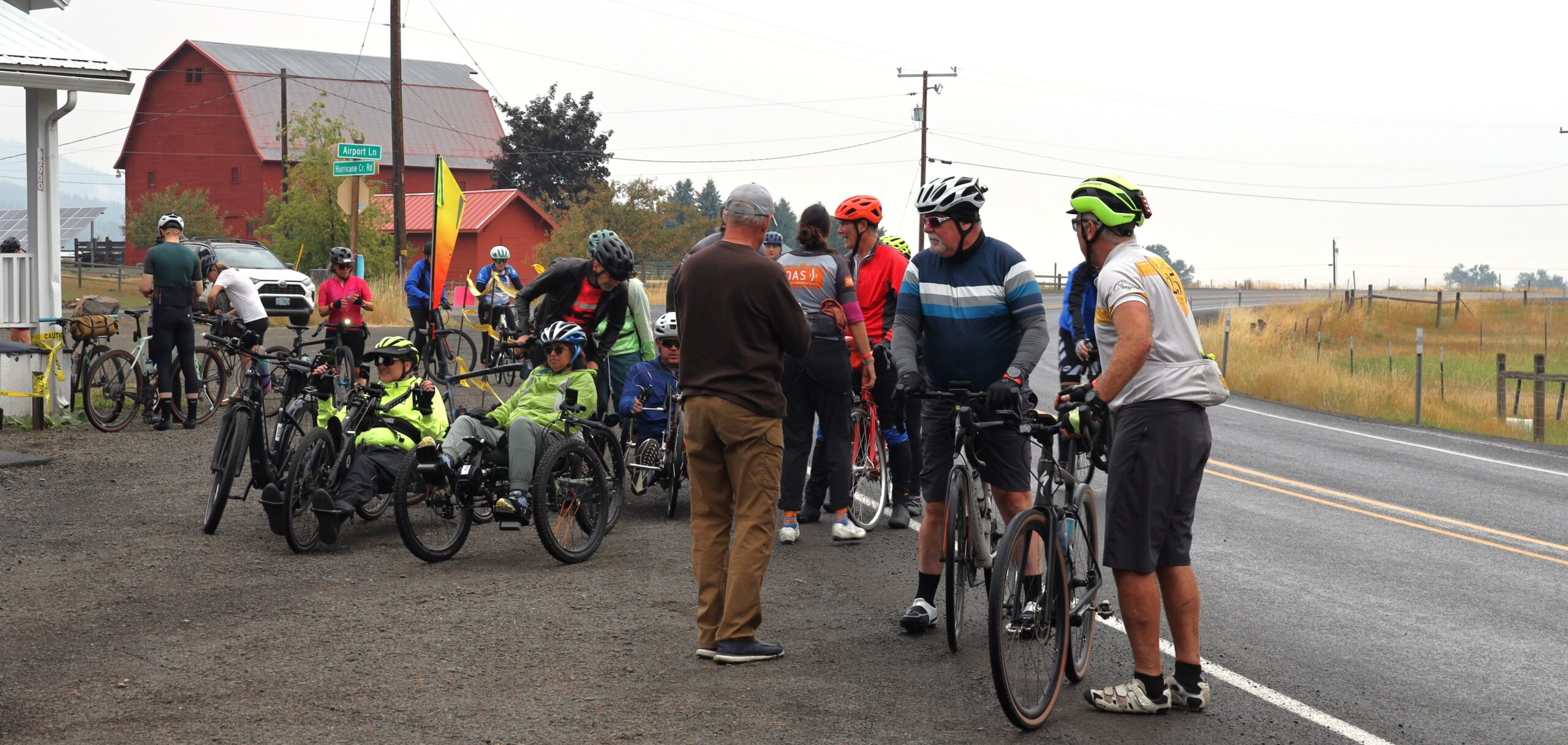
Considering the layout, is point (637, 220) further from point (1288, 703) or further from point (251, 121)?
point (1288, 703)

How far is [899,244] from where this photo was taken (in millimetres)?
10648

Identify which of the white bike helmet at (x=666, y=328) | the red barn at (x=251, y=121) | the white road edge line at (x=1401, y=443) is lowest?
the white road edge line at (x=1401, y=443)

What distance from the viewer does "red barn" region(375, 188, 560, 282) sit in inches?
2643

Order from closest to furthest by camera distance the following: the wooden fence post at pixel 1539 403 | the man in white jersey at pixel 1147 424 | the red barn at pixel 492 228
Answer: the man in white jersey at pixel 1147 424
the wooden fence post at pixel 1539 403
the red barn at pixel 492 228

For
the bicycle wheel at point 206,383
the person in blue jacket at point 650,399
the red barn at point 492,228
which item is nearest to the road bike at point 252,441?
the person in blue jacket at point 650,399

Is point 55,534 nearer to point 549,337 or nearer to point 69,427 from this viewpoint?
point 549,337

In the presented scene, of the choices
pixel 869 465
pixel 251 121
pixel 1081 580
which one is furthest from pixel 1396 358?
pixel 251 121

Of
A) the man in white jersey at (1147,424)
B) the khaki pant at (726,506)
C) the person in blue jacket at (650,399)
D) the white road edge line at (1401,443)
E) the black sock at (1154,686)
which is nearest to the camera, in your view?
the man in white jersey at (1147,424)

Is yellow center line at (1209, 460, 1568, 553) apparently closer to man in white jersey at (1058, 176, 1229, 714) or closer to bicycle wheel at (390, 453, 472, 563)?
man in white jersey at (1058, 176, 1229, 714)

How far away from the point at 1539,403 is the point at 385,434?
1839 centimetres

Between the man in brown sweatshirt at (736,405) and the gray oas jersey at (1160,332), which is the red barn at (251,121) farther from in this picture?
the gray oas jersey at (1160,332)

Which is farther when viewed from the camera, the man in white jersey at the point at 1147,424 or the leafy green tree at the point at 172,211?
the leafy green tree at the point at 172,211

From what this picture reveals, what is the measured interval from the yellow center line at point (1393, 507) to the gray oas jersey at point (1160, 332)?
5946 millimetres

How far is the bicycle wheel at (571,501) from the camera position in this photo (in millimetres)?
7980
